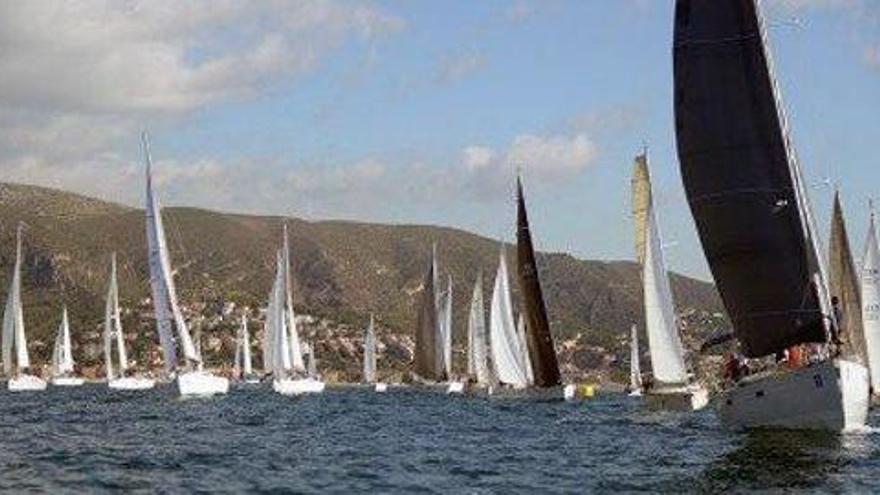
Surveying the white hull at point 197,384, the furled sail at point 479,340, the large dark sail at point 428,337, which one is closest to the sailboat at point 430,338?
the large dark sail at point 428,337

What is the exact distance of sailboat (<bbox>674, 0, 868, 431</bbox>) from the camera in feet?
140

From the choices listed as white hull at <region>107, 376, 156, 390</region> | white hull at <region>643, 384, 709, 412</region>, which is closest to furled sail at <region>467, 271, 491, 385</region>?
white hull at <region>107, 376, 156, 390</region>

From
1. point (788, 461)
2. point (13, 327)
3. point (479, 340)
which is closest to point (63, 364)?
point (13, 327)

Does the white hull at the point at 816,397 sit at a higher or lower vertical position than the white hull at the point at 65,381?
lower

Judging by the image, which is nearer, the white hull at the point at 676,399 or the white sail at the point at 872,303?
the white sail at the point at 872,303

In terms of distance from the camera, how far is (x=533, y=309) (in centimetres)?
9056

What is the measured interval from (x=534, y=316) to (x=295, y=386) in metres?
33.4

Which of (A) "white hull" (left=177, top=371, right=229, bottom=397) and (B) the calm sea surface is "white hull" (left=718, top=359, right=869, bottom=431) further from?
(A) "white hull" (left=177, top=371, right=229, bottom=397)

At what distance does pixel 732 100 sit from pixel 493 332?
5832cm

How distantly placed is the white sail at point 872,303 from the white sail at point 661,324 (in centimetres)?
1032

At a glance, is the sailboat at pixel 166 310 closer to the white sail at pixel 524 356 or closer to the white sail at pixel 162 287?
the white sail at pixel 162 287

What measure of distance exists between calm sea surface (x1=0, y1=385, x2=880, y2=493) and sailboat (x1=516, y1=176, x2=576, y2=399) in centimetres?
3069

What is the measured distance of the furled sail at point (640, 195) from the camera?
72812 millimetres

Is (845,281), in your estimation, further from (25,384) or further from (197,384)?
(25,384)
